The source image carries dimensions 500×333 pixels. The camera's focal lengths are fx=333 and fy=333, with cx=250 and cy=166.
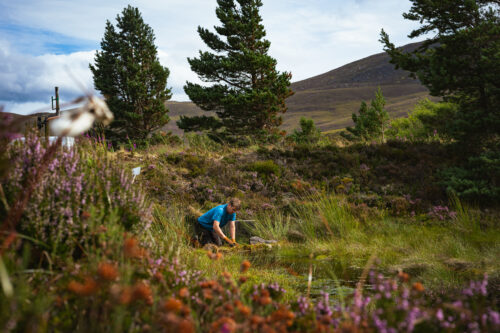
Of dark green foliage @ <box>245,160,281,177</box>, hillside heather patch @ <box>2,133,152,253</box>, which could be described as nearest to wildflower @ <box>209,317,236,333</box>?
hillside heather patch @ <box>2,133,152,253</box>

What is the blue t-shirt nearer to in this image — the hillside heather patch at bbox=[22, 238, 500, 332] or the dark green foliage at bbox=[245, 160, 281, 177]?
the dark green foliage at bbox=[245, 160, 281, 177]

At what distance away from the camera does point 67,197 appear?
2453 millimetres

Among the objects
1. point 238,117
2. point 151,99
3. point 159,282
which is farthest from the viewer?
point 151,99

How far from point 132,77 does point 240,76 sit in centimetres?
1088

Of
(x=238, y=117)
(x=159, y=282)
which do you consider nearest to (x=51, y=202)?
(x=159, y=282)

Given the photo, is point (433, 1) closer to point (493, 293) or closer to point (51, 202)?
point (493, 293)

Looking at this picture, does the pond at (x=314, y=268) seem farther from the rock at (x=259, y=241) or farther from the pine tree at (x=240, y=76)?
the pine tree at (x=240, y=76)

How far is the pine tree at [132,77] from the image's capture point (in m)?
25.7

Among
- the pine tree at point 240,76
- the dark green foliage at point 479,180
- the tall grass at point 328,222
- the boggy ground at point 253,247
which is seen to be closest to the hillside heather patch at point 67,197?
→ the boggy ground at point 253,247

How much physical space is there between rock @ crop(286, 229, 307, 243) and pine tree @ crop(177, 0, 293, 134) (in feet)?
38.7

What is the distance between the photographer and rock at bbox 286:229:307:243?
272 inches

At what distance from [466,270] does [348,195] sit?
432 centimetres

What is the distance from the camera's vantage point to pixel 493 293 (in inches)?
137

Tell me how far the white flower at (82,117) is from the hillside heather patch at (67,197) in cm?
77
